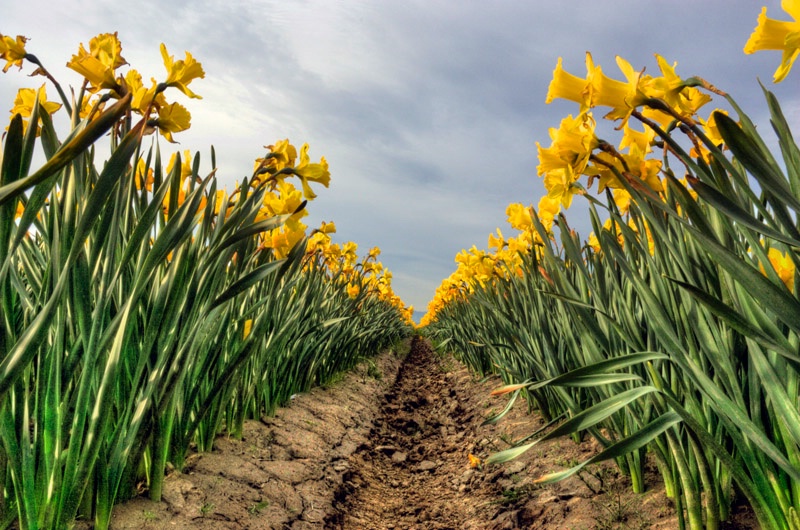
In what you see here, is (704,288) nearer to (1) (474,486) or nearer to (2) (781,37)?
(2) (781,37)

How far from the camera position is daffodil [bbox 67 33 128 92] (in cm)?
135

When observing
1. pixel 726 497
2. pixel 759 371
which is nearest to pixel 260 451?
pixel 726 497

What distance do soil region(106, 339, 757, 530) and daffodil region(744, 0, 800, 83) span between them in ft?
3.78

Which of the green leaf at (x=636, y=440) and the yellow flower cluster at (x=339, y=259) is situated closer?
the green leaf at (x=636, y=440)

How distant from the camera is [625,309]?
1.52 m

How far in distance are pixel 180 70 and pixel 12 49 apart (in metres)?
0.62

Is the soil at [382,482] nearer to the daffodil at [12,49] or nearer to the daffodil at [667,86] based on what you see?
the daffodil at [667,86]

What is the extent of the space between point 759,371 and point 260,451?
2.07 m

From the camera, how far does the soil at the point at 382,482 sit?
1.70 meters

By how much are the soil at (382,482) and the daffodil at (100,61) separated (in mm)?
1239

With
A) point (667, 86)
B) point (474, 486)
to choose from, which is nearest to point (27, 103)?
point (667, 86)

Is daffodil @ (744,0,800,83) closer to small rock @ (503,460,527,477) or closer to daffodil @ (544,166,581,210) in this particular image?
daffodil @ (544,166,581,210)

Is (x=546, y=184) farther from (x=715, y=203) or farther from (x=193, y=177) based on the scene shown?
(x=193, y=177)

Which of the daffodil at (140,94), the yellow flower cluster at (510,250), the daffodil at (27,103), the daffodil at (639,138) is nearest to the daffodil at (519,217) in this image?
the yellow flower cluster at (510,250)
